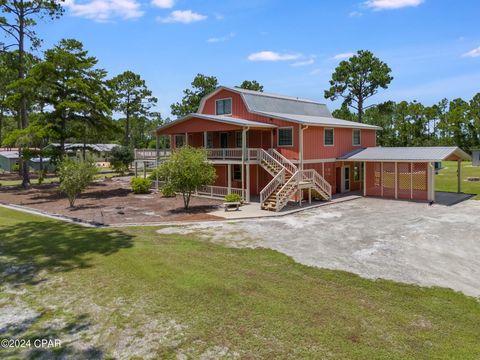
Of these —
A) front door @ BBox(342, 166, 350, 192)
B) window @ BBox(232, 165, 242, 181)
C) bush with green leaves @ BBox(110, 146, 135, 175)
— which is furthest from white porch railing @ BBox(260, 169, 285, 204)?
bush with green leaves @ BBox(110, 146, 135, 175)

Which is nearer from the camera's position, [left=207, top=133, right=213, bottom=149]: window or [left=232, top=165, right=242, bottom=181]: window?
[left=232, top=165, right=242, bottom=181]: window

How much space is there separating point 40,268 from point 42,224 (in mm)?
7482

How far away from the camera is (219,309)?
7.33 meters

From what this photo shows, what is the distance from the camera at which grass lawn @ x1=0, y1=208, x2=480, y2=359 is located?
5992 mm

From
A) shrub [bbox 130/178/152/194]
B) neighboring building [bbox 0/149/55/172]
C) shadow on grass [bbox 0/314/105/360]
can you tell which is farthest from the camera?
neighboring building [bbox 0/149/55/172]

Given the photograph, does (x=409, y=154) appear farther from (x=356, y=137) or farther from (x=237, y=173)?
(x=237, y=173)

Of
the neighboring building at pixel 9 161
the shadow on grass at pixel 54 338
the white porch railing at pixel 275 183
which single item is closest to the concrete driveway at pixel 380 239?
the white porch railing at pixel 275 183

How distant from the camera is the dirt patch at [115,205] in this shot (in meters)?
18.2

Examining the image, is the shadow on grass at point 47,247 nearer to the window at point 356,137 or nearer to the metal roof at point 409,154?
the metal roof at point 409,154

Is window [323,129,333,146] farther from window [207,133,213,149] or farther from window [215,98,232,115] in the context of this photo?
window [207,133,213,149]

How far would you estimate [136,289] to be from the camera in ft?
27.6

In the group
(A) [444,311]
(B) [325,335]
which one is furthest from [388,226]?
(B) [325,335]

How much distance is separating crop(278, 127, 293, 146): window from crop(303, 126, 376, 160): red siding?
95 centimetres

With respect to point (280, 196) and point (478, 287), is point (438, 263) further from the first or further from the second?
point (280, 196)
